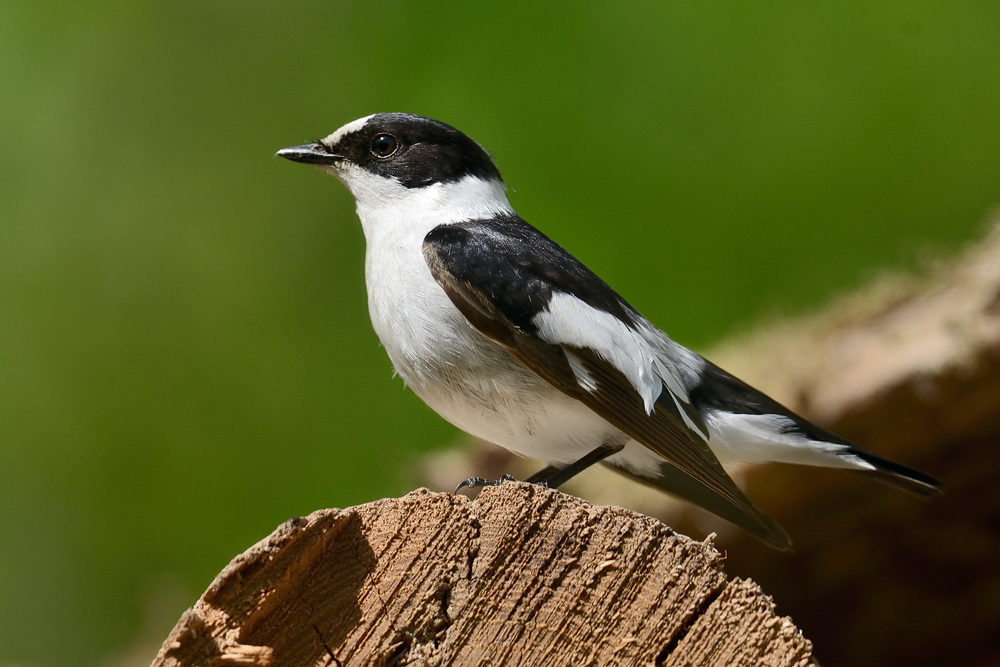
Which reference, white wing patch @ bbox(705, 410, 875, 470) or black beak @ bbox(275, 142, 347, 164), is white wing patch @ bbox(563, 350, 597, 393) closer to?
white wing patch @ bbox(705, 410, 875, 470)

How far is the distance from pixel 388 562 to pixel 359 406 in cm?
431

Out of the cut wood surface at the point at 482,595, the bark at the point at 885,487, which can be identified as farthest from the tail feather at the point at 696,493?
the cut wood surface at the point at 482,595

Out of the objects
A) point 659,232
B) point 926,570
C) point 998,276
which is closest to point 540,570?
point 998,276

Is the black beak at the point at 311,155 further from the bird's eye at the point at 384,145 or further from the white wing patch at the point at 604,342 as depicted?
the white wing patch at the point at 604,342

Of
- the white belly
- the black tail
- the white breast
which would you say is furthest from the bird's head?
the black tail

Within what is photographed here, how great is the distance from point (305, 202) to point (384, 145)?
3.18 meters

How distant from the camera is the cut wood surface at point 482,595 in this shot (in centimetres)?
120

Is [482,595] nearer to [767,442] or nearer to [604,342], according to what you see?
[604,342]

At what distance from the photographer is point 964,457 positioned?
3.29 meters

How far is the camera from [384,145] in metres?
2.54

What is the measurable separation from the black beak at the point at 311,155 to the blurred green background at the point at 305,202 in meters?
2.57

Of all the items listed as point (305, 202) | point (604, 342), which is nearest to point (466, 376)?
point (604, 342)

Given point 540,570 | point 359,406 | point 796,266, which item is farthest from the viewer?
point 359,406

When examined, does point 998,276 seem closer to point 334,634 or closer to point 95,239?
point 334,634
